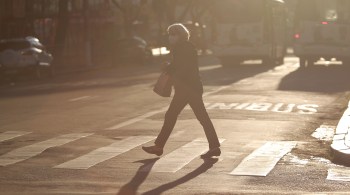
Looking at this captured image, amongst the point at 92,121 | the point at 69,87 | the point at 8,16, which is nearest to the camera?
the point at 92,121

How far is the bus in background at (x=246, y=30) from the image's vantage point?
5034cm

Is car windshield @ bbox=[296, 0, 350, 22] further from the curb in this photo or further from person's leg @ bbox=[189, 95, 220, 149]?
person's leg @ bbox=[189, 95, 220, 149]

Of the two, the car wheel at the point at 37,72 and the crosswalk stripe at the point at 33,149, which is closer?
the crosswalk stripe at the point at 33,149

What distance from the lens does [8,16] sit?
198 ft

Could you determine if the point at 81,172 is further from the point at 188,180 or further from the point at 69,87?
the point at 69,87

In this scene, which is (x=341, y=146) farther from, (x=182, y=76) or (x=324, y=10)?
(x=324, y=10)

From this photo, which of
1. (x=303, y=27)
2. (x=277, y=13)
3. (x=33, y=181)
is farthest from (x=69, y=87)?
(x=33, y=181)

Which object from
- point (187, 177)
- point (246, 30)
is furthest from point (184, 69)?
point (246, 30)

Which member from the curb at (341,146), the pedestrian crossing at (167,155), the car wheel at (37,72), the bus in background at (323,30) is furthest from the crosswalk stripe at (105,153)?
the bus in background at (323,30)

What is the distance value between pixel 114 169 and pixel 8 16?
48.0 meters

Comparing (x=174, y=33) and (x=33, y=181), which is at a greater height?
(x=174, y=33)

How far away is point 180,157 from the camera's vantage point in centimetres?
1491

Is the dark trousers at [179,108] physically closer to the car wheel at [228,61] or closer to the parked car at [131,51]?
the car wheel at [228,61]

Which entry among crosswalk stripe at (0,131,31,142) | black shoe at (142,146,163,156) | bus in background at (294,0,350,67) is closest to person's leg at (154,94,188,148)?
black shoe at (142,146,163,156)
